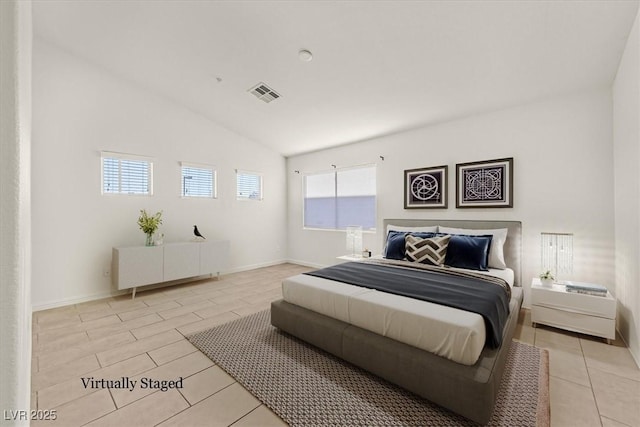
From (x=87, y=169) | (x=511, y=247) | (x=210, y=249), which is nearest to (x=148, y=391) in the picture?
(x=210, y=249)

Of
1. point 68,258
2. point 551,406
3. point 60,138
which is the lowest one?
point 551,406

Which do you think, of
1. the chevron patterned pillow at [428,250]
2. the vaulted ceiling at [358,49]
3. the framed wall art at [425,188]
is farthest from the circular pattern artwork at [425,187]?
the chevron patterned pillow at [428,250]

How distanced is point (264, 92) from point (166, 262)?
2.93 metres

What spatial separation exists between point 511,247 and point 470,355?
2413mm

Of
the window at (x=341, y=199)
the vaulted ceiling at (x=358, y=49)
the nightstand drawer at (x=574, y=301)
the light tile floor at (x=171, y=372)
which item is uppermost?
the vaulted ceiling at (x=358, y=49)

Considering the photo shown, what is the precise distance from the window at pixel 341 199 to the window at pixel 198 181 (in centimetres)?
202

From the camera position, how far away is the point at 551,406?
5.89 feet

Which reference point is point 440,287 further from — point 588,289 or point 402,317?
Result: point 588,289

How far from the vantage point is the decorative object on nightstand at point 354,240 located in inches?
195

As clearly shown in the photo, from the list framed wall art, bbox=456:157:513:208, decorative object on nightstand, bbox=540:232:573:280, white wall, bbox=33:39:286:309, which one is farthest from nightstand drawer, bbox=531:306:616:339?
white wall, bbox=33:39:286:309

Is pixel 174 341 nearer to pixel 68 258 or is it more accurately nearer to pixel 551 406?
pixel 68 258

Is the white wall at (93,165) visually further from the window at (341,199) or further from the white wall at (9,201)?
the white wall at (9,201)

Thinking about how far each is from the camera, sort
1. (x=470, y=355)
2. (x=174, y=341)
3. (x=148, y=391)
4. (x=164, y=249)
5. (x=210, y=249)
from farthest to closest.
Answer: (x=210, y=249) < (x=164, y=249) < (x=174, y=341) < (x=148, y=391) < (x=470, y=355)

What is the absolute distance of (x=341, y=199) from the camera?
5625mm
